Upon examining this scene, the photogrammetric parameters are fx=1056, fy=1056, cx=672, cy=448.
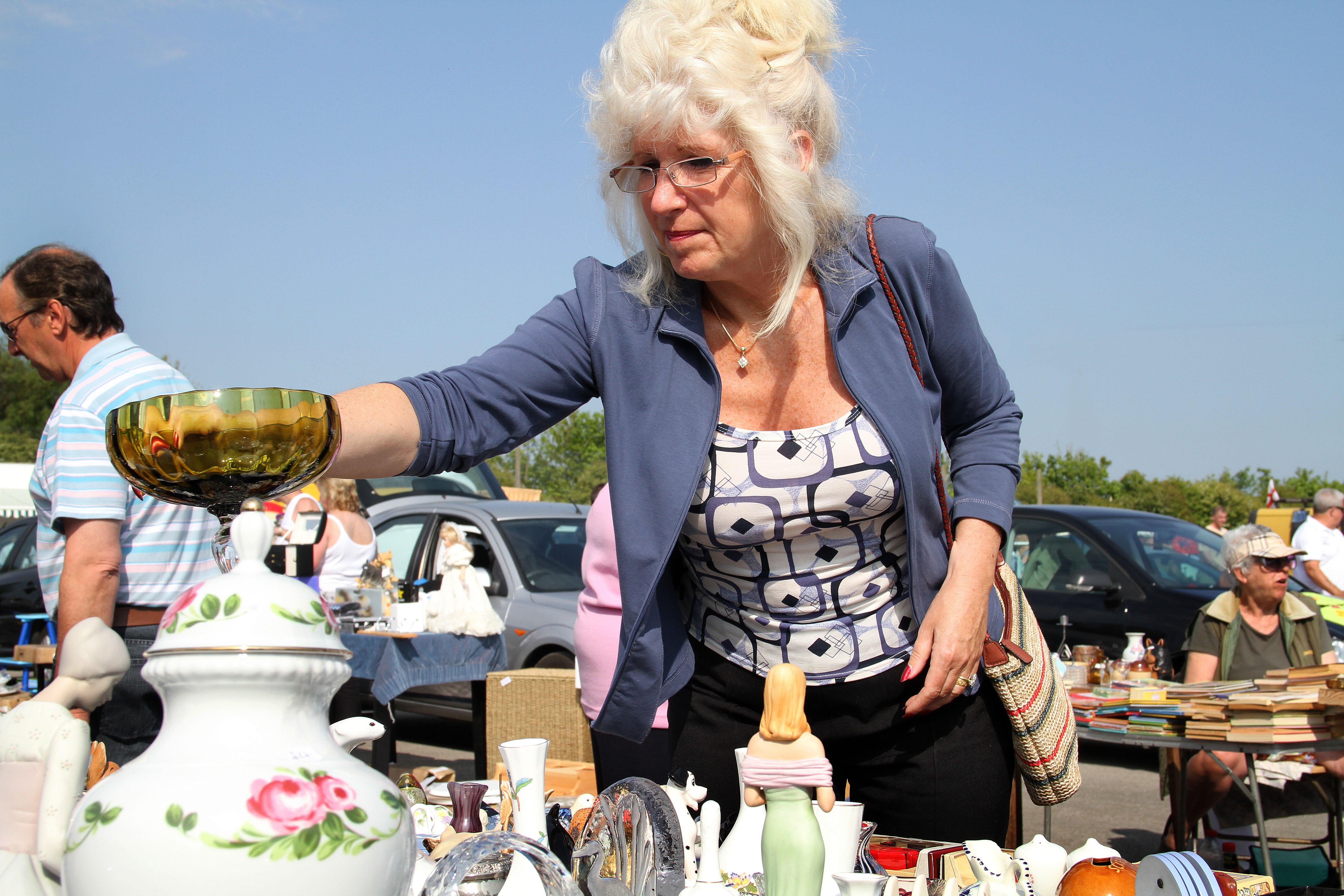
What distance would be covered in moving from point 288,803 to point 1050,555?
680 centimetres

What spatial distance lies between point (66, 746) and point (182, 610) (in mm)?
211

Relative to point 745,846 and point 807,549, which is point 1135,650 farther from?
point 745,846

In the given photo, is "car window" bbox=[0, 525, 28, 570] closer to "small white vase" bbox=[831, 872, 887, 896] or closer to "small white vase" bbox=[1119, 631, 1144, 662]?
"small white vase" bbox=[1119, 631, 1144, 662]

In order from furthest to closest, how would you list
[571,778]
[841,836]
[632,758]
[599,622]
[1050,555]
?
[1050,555], [599,622], [571,778], [632,758], [841,836]

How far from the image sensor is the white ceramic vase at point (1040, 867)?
124 cm

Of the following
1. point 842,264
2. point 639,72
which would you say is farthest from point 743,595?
point 639,72

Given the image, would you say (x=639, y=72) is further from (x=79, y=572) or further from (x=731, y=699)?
(x=79, y=572)

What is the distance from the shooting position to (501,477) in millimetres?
34969

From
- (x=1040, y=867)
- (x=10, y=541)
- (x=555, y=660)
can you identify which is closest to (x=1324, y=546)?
(x=555, y=660)

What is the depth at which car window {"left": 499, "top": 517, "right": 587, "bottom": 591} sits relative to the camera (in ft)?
23.1

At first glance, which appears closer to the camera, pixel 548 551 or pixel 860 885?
pixel 860 885

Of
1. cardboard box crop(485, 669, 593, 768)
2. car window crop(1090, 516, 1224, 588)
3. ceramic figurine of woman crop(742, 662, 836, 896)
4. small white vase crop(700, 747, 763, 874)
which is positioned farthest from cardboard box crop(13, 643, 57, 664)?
car window crop(1090, 516, 1224, 588)

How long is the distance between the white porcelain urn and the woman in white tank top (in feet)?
16.7

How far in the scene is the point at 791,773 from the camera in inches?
38.3
